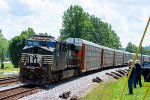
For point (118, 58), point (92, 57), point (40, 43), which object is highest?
point (40, 43)

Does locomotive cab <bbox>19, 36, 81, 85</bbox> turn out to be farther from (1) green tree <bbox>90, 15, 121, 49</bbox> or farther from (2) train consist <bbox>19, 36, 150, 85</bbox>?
(1) green tree <bbox>90, 15, 121, 49</bbox>

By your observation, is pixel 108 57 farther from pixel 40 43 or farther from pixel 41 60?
pixel 41 60

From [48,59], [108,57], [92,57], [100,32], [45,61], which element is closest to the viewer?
[45,61]

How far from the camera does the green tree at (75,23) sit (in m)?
111

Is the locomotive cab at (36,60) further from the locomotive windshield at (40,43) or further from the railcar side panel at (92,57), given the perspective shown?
the railcar side panel at (92,57)

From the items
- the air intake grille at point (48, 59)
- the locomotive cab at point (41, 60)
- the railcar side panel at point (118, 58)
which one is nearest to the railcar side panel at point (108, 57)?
the railcar side panel at point (118, 58)

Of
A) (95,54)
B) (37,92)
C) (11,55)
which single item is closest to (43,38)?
(37,92)

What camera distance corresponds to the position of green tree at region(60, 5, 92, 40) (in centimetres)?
11088

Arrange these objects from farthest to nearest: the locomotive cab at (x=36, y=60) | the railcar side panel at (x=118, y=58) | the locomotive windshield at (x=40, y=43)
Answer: the railcar side panel at (x=118, y=58)
the locomotive windshield at (x=40, y=43)
the locomotive cab at (x=36, y=60)

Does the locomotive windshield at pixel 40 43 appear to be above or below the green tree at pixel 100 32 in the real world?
below

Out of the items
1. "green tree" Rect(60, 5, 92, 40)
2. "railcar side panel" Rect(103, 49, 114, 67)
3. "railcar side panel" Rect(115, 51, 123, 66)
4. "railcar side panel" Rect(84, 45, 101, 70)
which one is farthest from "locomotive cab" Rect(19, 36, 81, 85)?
"green tree" Rect(60, 5, 92, 40)

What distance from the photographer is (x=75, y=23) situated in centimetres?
11206

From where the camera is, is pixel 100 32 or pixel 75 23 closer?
pixel 75 23

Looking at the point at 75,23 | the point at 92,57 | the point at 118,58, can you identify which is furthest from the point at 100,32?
the point at 92,57
